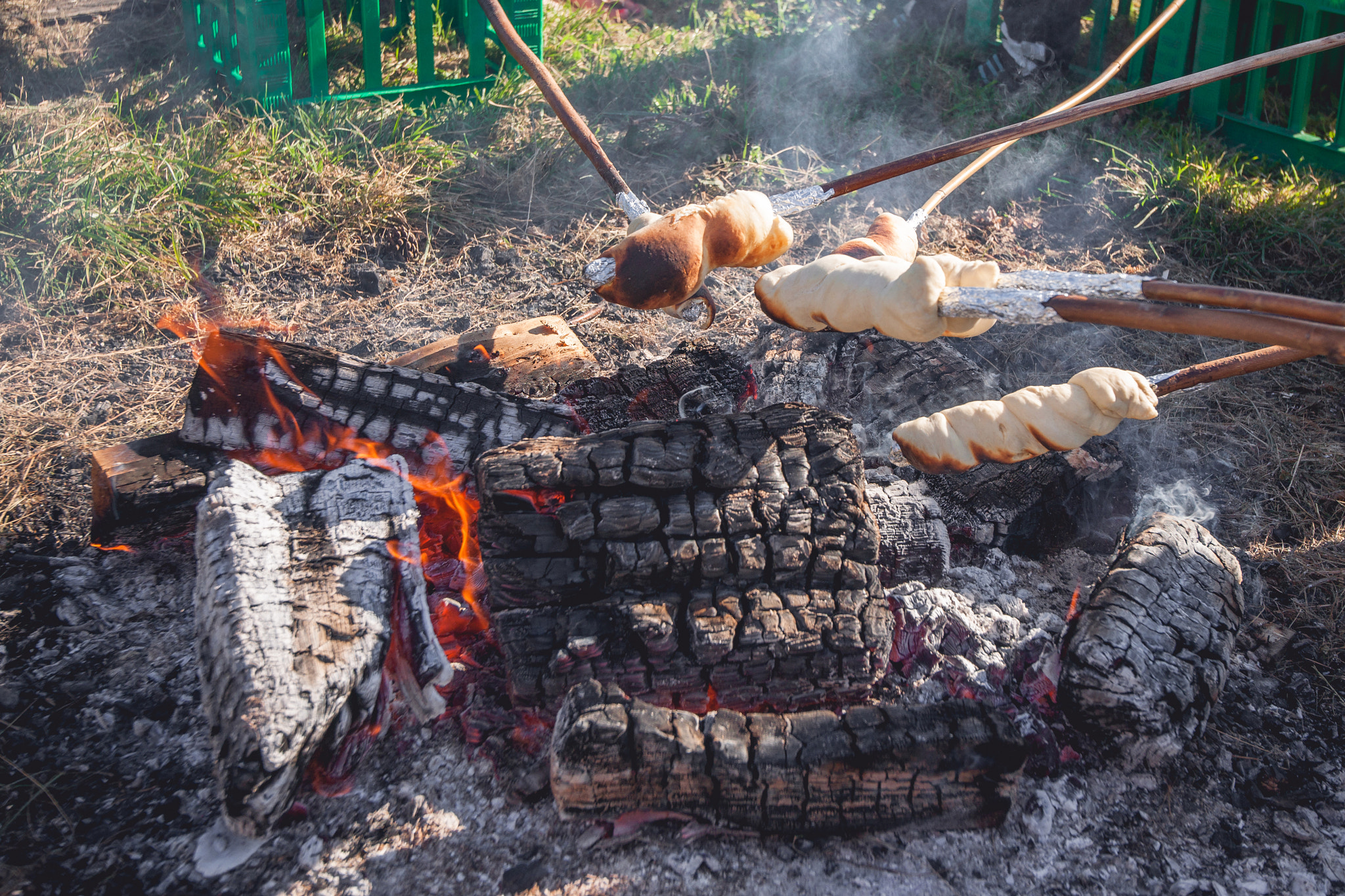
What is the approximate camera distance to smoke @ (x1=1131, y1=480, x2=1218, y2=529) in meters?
2.99

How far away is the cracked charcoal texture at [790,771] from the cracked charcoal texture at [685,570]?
19cm

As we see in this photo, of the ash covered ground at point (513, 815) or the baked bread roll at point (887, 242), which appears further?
the baked bread roll at point (887, 242)

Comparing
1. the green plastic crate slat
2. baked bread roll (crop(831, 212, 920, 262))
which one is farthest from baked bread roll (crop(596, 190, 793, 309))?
the green plastic crate slat

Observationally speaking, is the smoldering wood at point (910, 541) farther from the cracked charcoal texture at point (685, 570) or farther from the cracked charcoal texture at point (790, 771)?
the cracked charcoal texture at point (790, 771)

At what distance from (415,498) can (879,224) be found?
199 centimetres

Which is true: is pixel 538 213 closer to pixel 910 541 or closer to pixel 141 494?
pixel 141 494

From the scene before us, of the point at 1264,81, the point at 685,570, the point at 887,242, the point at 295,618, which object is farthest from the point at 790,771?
the point at 1264,81

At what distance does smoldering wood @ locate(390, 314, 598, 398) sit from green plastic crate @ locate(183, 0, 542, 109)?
283 cm

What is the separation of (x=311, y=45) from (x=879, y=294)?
445 cm

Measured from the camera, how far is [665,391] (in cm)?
309

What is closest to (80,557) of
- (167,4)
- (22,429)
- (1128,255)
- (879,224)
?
(22,429)

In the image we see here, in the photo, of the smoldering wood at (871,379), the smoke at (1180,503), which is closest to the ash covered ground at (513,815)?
the smoke at (1180,503)

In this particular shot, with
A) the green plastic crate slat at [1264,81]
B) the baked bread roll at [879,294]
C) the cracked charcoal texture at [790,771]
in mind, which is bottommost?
the cracked charcoal texture at [790,771]

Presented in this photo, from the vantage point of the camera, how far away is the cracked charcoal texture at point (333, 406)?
106 inches
